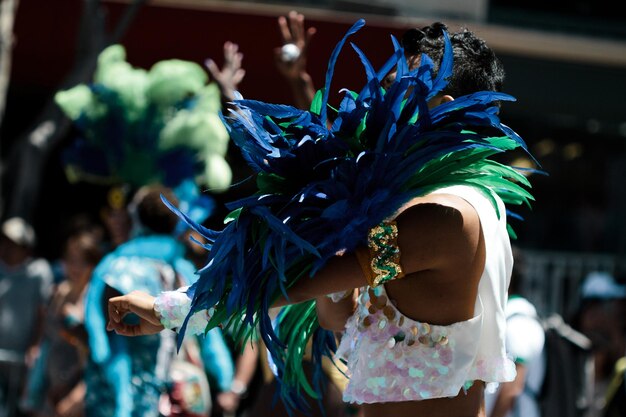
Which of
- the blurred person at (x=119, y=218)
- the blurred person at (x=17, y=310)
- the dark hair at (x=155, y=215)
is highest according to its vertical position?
the dark hair at (x=155, y=215)

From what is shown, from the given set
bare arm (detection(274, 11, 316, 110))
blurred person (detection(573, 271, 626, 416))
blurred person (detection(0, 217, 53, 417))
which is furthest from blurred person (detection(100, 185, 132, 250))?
blurred person (detection(573, 271, 626, 416))

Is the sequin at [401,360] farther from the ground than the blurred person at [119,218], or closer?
farther from the ground

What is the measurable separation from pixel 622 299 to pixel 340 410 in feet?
11.8

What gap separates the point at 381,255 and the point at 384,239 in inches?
1.5

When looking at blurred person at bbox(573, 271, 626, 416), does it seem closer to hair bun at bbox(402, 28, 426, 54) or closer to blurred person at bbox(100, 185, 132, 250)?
blurred person at bbox(100, 185, 132, 250)

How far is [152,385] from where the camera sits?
5.43 meters

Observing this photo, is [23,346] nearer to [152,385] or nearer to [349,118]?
[152,385]

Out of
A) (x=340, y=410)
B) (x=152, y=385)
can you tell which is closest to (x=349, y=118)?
(x=340, y=410)

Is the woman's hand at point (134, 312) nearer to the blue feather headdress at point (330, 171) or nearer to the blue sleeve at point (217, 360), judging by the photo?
the blue feather headdress at point (330, 171)

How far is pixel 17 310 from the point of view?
8062 millimetres

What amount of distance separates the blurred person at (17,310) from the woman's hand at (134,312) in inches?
205

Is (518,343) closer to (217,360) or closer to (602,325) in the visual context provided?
(217,360)

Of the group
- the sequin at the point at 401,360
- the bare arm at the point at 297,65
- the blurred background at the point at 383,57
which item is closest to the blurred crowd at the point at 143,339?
the bare arm at the point at 297,65

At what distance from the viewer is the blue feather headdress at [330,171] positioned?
8.94ft
